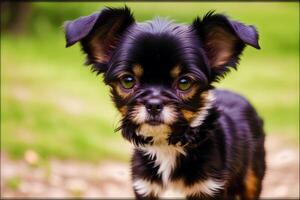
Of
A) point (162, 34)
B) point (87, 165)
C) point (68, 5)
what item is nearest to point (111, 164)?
point (87, 165)

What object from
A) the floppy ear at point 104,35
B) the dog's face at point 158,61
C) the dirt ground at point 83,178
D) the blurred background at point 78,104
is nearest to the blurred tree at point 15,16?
the blurred background at point 78,104

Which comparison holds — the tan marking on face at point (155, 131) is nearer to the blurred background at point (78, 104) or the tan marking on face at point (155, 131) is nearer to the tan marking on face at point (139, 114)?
the tan marking on face at point (139, 114)

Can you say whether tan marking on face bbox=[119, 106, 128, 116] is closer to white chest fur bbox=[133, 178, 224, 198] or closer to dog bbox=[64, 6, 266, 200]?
dog bbox=[64, 6, 266, 200]

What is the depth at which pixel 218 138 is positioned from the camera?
5316 millimetres

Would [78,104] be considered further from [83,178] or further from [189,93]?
[189,93]

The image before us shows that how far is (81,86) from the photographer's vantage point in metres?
15.8

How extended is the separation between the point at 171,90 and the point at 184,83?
11cm

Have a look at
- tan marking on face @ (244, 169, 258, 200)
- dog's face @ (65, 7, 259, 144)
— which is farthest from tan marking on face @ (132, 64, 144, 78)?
tan marking on face @ (244, 169, 258, 200)

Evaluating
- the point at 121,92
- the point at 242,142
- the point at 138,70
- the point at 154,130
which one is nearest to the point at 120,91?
the point at 121,92

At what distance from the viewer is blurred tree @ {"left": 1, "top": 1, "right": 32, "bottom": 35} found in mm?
19953

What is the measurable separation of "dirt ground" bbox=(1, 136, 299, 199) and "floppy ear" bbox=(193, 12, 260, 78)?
121 inches

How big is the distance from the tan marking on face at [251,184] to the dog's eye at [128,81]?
177 centimetres

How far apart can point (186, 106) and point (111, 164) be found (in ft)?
18.2

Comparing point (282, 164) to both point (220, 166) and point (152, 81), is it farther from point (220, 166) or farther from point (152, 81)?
point (152, 81)
